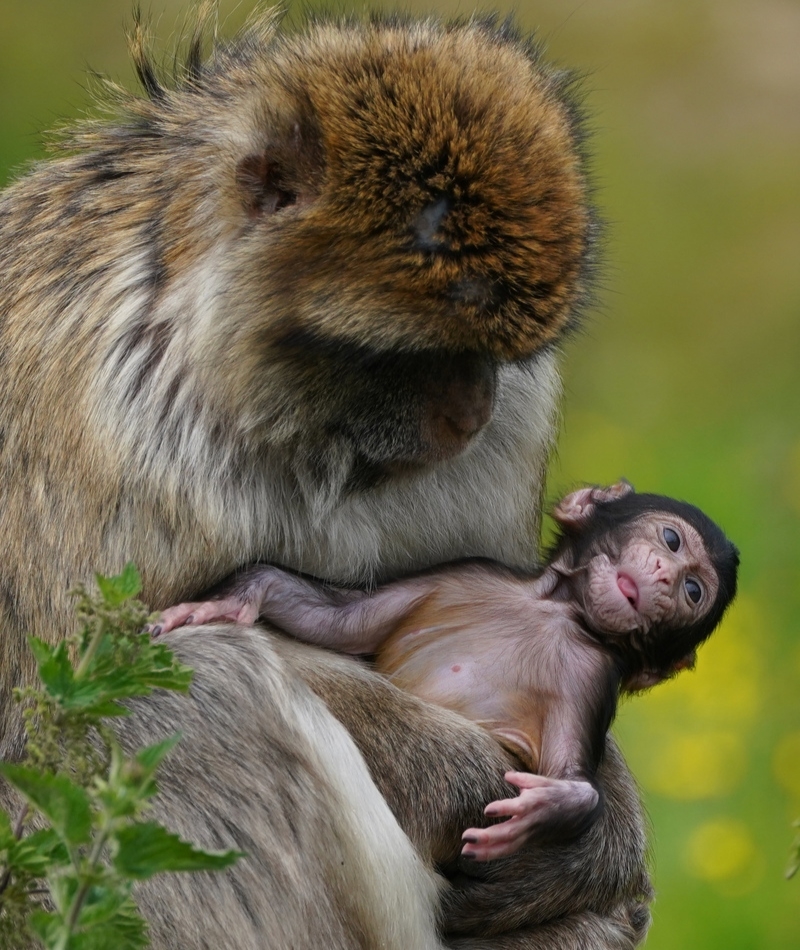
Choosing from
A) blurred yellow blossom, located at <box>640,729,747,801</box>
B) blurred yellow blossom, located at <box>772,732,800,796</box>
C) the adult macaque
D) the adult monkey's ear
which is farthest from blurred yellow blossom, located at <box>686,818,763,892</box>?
the adult monkey's ear

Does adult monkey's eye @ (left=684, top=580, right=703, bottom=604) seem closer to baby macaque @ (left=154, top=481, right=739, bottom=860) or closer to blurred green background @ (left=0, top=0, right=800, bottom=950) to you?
baby macaque @ (left=154, top=481, right=739, bottom=860)

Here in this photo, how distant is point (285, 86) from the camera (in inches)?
174

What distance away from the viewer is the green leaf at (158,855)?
2420 mm

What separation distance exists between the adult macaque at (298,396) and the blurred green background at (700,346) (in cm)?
271

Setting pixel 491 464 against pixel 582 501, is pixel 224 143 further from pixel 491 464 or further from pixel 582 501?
pixel 582 501

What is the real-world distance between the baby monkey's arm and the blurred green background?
3.27 m

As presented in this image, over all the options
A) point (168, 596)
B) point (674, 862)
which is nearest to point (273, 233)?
point (168, 596)

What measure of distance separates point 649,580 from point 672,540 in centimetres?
18

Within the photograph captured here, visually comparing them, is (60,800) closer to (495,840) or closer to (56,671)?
(56,671)

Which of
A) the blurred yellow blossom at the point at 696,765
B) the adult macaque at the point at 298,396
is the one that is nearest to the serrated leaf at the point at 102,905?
the adult macaque at the point at 298,396

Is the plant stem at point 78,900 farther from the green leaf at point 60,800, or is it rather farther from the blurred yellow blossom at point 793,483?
the blurred yellow blossom at point 793,483

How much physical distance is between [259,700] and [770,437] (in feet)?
29.7

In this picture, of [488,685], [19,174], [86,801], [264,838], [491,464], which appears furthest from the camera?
[19,174]

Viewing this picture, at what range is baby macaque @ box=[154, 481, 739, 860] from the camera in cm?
473
